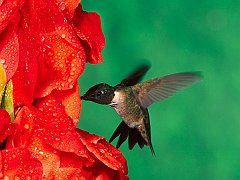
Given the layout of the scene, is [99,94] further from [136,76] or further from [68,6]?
[68,6]

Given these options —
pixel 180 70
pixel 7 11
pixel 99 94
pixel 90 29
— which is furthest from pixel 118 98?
pixel 180 70

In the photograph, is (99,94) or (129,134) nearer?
(99,94)

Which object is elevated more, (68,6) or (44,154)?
(68,6)

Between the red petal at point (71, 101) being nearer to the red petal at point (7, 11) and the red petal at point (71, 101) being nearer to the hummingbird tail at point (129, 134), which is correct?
the red petal at point (7, 11)

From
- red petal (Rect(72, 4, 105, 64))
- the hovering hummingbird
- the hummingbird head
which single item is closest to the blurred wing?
the hovering hummingbird

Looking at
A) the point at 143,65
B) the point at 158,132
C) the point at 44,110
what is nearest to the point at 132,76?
the point at 143,65

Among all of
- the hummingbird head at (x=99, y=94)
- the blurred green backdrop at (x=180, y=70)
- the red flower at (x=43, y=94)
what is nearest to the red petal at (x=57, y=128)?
the red flower at (x=43, y=94)

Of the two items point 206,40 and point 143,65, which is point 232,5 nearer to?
point 206,40
